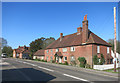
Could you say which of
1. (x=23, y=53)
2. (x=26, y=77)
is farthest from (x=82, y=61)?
(x=23, y=53)

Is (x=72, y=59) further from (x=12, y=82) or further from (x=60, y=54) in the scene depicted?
(x=12, y=82)

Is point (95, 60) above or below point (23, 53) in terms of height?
above

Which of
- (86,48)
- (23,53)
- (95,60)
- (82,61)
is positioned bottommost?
(23,53)

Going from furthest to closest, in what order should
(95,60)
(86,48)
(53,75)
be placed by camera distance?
(86,48), (95,60), (53,75)

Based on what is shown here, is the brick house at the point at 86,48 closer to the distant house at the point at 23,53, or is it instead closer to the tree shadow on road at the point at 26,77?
the tree shadow on road at the point at 26,77

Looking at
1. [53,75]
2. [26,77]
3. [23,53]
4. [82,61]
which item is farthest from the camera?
[23,53]

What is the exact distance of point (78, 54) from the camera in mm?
29391

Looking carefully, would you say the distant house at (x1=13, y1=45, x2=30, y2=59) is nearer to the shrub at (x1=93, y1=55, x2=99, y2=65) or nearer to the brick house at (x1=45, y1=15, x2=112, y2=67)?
the brick house at (x1=45, y1=15, x2=112, y2=67)

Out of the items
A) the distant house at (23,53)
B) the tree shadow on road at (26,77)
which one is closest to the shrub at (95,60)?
the tree shadow on road at (26,77)

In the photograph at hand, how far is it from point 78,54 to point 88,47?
3.69m

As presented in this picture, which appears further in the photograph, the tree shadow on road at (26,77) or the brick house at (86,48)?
the brick house at (86,48)

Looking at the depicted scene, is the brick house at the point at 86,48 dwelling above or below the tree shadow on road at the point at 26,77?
above

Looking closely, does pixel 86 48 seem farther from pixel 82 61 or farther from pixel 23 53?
pixel 23 53

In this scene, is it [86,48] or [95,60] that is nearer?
[95,60]
